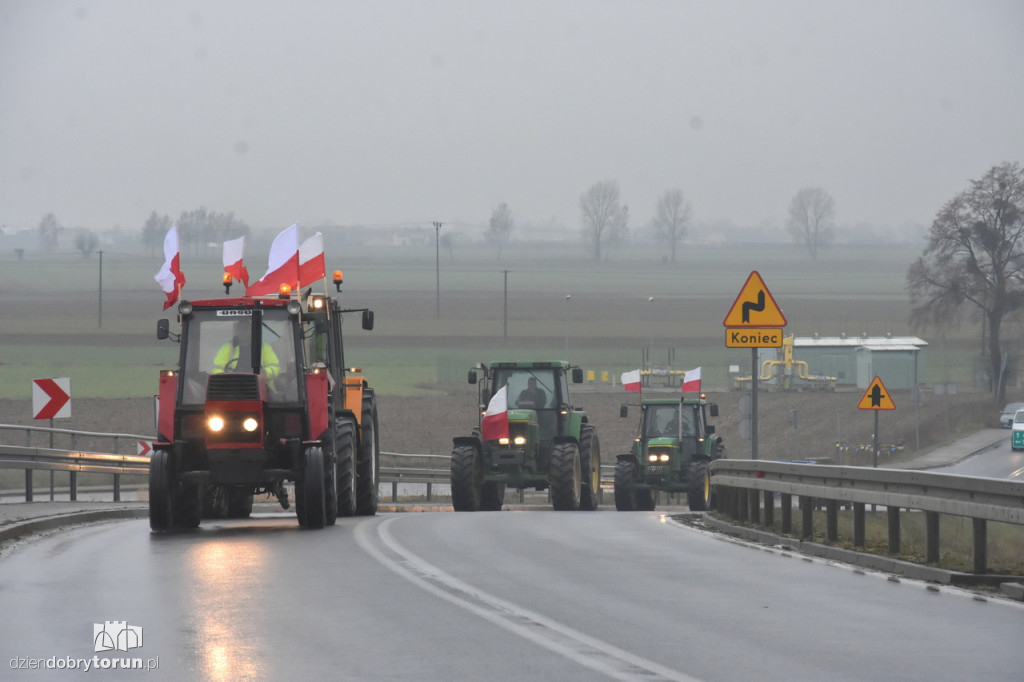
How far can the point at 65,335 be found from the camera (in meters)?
95.7

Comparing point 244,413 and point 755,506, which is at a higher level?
point 244,413

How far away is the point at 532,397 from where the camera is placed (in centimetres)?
2950

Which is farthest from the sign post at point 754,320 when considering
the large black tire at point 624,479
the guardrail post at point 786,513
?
the large black tire at point 624,479

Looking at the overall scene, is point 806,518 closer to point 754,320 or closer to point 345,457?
point 754,320

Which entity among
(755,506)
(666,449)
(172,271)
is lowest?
(755,506)

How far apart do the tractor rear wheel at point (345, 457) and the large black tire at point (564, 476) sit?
8623 mm

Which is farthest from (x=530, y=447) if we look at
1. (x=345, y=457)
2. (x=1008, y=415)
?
(x=1008, y=415)

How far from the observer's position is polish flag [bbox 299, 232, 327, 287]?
23609 mm

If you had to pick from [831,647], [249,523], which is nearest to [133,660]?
[831,647]

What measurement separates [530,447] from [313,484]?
11.8 m

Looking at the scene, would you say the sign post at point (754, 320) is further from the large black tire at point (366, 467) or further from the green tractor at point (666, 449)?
the green tractor at point (666, 449)

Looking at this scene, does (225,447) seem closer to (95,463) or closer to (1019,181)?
(95,463)

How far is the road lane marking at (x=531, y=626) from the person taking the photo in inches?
312

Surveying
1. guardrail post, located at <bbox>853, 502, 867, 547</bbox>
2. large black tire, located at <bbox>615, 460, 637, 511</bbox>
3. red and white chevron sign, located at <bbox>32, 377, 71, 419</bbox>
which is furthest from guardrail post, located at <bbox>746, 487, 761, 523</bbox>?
large black tire, located at <bbox>615, 460, 637, 511</bbox>
